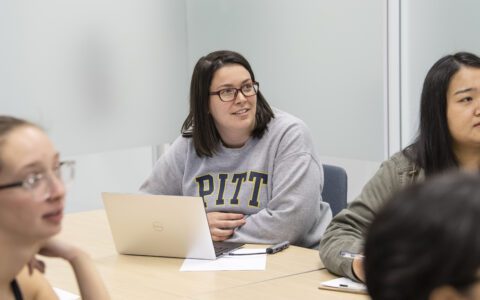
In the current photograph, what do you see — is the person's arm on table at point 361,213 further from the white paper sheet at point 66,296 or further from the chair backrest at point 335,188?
the white paper sheet at point 66,296

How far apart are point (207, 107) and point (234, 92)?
0.51ft

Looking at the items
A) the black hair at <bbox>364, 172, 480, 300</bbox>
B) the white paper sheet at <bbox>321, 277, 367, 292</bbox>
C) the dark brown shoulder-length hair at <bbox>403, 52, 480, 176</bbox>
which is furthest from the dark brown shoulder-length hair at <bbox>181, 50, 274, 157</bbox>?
the black hair at <bbox>364, 172, 480, 300</bbox>

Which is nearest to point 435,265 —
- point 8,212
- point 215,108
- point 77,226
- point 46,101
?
point 8,212

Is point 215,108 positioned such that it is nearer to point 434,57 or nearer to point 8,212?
point 434,57

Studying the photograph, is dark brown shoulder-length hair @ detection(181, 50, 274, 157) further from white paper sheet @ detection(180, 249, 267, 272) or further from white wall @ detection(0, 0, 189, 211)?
white wall @ detection(0, 0, 189, 211)

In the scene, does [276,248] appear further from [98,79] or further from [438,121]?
[98,79]

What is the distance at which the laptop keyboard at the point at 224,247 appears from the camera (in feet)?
9.18

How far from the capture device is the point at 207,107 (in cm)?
330

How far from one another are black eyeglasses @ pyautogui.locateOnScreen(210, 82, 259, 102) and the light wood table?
646 millimetres

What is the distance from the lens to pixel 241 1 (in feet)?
16.6

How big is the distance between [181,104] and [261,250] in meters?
2.41

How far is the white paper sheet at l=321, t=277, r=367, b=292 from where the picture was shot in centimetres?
233

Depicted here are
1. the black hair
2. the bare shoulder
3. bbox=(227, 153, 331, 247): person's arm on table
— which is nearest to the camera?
the black hair

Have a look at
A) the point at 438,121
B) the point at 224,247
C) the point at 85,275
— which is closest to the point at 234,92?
the point at 224,247
